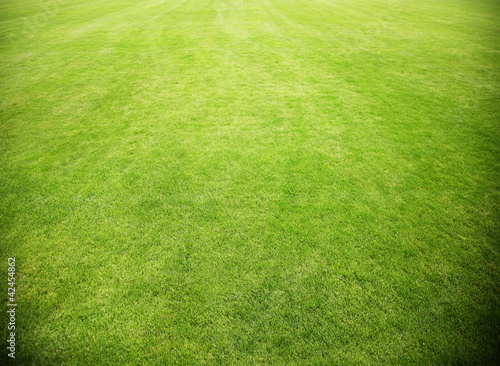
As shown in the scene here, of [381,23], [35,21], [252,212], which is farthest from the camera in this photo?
[35,21]

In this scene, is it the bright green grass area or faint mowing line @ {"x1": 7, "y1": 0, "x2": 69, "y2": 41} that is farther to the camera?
faint mowing line @ {"x1": 7, "y1": 0, "x2": 69, "y2": 41}

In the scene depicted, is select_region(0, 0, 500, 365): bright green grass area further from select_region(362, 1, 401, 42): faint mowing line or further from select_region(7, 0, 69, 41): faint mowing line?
select_region(7, 0, 69, 41): faint mowing line

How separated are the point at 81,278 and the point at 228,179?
2.12 meters

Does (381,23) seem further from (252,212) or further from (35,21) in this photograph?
(35,21)

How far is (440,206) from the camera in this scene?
3.18m

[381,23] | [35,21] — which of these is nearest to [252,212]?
[381,23]

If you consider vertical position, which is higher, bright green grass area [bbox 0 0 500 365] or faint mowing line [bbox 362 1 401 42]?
faint mowing line [bbox 362 1 401 42]

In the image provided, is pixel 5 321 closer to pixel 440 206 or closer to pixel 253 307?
pixel 253 307

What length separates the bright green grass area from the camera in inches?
81.1

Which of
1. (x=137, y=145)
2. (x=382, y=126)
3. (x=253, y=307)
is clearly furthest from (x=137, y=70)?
(x=253, y=307)

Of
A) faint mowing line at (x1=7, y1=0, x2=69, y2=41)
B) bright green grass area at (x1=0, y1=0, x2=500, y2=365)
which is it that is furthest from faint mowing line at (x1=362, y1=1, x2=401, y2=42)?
faint mowing line at (x1=7, y1=0, x2=69, y2=41)

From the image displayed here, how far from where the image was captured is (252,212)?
120 inches

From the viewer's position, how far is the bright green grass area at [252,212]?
206cm

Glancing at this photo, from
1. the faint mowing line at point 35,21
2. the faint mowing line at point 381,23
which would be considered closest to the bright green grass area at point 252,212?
the faint mowing line at point 381,23
